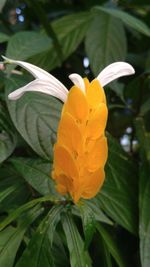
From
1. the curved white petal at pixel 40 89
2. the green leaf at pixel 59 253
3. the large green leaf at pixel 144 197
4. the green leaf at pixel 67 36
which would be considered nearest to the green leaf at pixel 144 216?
the large green leaf at pixel 144 197

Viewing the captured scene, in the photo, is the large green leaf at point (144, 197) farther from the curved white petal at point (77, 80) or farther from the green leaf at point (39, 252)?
the curved white petal at point (77, 80)

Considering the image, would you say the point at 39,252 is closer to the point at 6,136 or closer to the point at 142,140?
the point at 6,136

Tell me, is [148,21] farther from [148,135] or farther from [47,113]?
[47,113]

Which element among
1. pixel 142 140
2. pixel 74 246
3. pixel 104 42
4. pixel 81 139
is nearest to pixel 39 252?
pixel 74 246

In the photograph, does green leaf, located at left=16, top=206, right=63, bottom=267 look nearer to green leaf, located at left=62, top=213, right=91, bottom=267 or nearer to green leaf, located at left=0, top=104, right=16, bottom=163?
green leaf, located at left=62, top=213, right=91, bottom=267

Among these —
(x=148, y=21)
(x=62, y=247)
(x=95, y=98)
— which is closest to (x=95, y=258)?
(x=62, y=247)

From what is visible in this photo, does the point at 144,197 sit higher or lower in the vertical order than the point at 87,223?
lower
